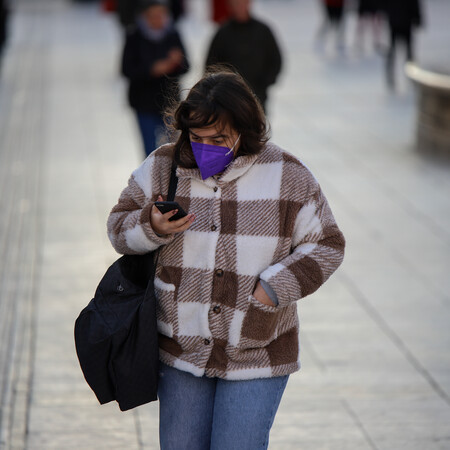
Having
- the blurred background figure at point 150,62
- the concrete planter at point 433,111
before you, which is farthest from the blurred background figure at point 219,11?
the blurred background figure at point 150,62

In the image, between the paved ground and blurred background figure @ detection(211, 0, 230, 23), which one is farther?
blurred background figure @ detection(211, 0, 230, 23)

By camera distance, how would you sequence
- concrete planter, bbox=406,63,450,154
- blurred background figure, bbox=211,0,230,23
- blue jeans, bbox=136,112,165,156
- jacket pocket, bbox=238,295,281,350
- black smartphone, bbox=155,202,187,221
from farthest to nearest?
blurred background figure, bbox=211,0,230,23, concrete planter, bbox=406,63,450,154, blue jeans, bbox=136,112,165,156, jacket pocket, bbox=238,295,281,350, black smartphone, bbox=155,202,187,221

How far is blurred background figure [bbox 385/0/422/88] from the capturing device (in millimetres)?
14477

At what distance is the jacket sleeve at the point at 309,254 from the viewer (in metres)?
2.81

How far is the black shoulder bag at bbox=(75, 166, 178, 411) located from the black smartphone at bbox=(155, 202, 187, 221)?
0.15 m

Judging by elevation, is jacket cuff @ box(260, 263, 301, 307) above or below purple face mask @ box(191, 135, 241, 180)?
below

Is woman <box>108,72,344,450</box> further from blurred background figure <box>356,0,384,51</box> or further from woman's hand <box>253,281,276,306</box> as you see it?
blurred background figure <box>356,0,384,51</box>

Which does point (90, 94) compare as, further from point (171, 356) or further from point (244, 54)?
point (171, 356)

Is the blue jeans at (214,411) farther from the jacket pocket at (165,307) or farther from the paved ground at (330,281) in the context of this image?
the paved ground at (330,281)

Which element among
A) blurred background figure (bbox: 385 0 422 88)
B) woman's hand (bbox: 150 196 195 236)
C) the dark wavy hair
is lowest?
blurred background figure (bbox: 385 0 422 88)

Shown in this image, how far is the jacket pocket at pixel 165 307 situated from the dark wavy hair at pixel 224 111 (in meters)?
0.38

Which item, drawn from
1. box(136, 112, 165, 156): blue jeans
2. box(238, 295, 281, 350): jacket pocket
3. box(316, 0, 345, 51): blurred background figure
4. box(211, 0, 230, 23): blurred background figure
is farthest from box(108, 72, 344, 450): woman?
box(316, 0, 345, 51): blurred background figure

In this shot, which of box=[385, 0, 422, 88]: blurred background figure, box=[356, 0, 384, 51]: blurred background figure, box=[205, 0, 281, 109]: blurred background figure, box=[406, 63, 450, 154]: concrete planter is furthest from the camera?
box=[356, 0, 384, 51]: blurred background figure

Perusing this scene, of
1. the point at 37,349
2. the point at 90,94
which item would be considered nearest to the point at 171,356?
the point at 37,349
